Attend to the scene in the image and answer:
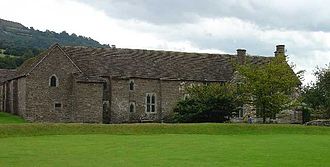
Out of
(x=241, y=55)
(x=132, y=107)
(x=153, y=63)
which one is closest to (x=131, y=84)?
(x=132, y=107)

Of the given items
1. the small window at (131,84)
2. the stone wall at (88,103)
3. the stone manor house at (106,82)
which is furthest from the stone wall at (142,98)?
the stone wall at (88,103)

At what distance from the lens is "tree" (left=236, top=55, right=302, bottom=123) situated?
58.4m

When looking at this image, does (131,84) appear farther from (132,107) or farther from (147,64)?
(147,64)

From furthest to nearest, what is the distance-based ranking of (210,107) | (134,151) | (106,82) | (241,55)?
(241,55), (106,82), (210,107), (134,151)

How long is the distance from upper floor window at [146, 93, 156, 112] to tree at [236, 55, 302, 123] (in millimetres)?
13896

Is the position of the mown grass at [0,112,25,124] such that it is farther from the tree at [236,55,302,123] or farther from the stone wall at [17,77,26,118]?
the tree at [236,55,302,123]

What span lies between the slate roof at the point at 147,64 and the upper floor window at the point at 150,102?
2.33m

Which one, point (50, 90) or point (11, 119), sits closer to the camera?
point (11, 119)

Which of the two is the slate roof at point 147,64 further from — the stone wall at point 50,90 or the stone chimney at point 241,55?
the stone wall at point 50,90

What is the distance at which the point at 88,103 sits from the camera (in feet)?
215

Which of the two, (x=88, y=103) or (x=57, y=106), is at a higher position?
(x=88, y=103)

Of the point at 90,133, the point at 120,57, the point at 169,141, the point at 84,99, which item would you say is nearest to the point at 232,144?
the point at 169,141

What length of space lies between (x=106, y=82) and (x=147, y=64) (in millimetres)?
6602

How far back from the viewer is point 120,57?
72.4m
